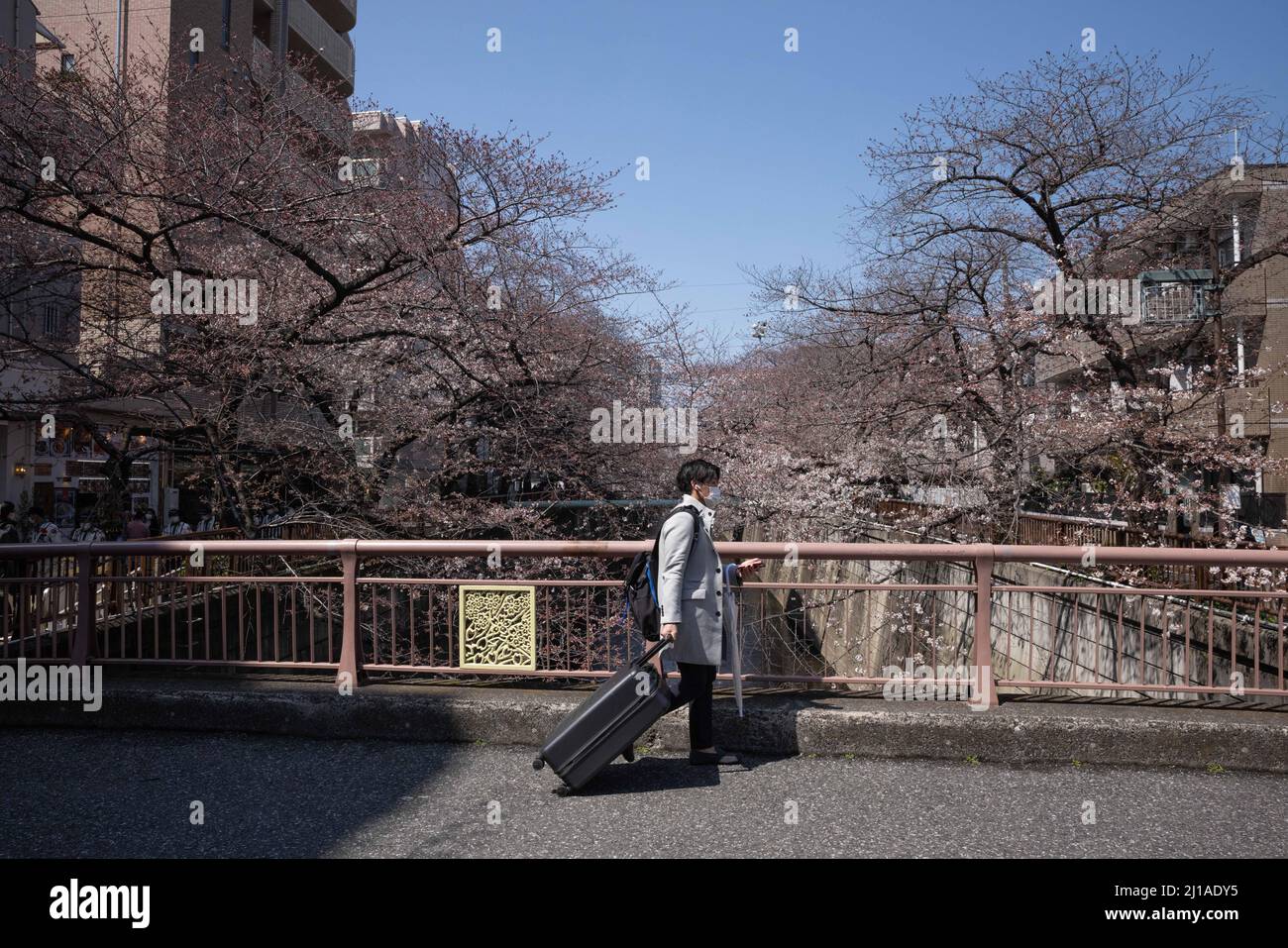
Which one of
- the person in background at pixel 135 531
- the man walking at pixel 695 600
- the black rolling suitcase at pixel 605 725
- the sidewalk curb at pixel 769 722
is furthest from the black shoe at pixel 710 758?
the person in background at pixel 135 531

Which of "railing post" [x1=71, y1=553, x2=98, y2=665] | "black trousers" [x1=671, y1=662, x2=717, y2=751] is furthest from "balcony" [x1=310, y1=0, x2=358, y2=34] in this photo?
"black trousers" [x1=671, y1=662, x2=717, y2=751]

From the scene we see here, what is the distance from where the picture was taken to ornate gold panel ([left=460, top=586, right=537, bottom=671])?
18.2ft

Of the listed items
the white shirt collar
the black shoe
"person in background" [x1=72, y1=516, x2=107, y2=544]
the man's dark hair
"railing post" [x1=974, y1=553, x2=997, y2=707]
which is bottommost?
the black shoe

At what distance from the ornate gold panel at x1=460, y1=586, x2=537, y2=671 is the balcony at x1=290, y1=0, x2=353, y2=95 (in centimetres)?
2715

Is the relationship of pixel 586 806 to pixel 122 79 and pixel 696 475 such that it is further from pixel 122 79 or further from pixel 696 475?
pixel 122 79

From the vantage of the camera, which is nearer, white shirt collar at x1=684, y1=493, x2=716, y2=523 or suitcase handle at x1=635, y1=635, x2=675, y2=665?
suitcase handle at x1=635, y1=635, x2=675, y2=665

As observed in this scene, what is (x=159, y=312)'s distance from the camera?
1056 cm

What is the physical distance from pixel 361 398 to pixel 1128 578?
10.7m

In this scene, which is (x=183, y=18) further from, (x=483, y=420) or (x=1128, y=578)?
(x=1128, y=578)

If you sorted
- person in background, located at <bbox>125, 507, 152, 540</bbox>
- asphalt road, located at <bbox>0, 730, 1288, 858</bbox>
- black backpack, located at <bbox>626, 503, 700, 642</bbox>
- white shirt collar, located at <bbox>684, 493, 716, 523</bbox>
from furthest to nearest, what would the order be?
1. person in background, located at <bbox>125, 507, 152, 540</bbox>
2. white shirt collar, located at <bbox>684, 493, 716, 523</bbox>
3. black backpack, located at <bbox>626, 503, 700, 642</bbox>
4. asphalt road, located at <bbox>0, 730, 1288, 858</bbox>

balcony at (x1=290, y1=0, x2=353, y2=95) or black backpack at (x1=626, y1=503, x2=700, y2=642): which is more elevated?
balcony at (x1=290, y1=0, x2=353, y2=95)

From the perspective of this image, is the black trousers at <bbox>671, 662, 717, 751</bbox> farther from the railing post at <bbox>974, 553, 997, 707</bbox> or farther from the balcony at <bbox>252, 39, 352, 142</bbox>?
the balcony at <bbox>252, 39, 352, 142</bbox>

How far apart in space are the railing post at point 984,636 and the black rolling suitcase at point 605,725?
6.36ft

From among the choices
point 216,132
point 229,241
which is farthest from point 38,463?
point 216,132
